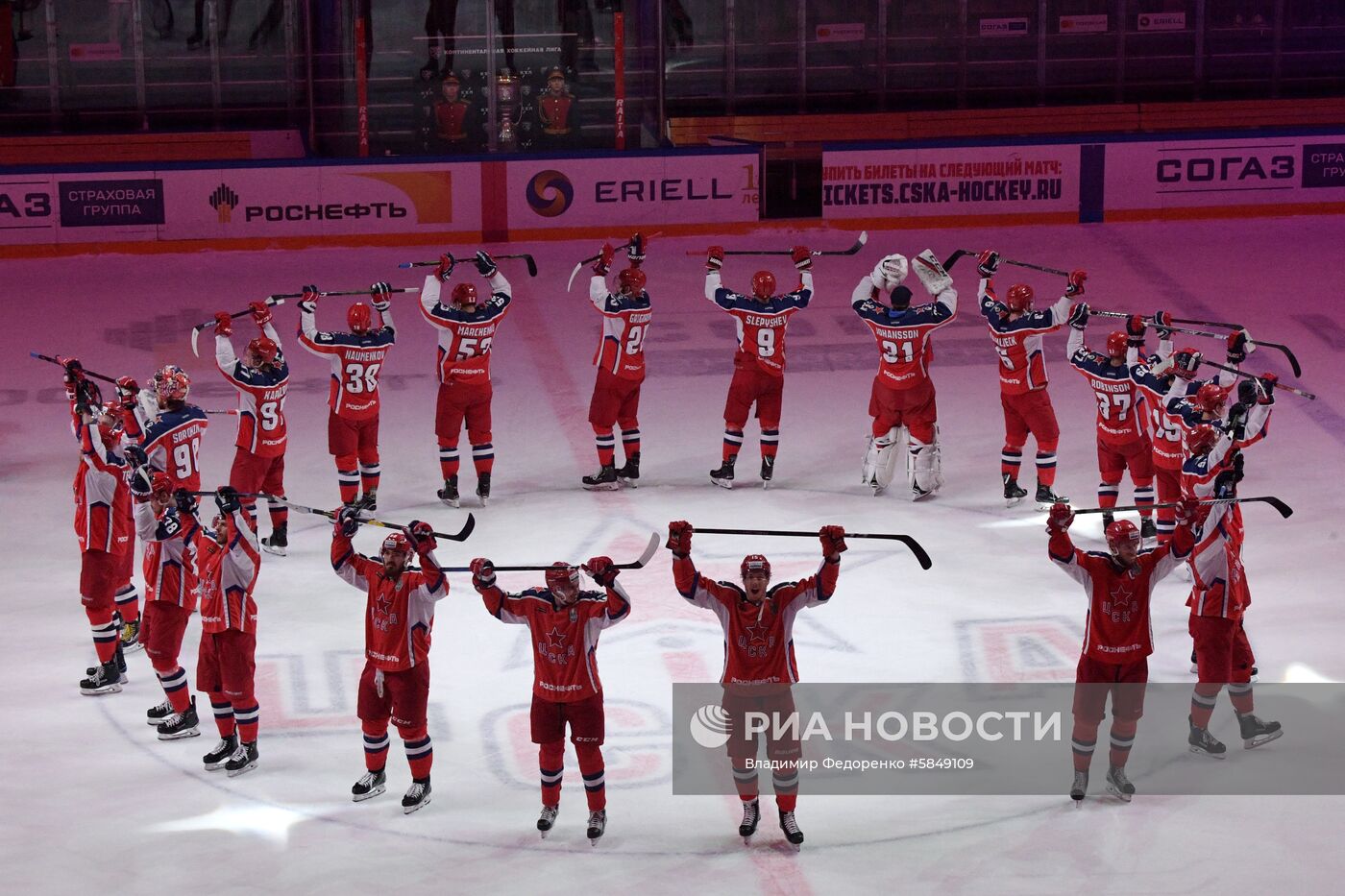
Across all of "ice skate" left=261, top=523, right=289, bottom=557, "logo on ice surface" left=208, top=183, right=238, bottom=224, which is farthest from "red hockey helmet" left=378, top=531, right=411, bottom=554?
"logo on ice surface" left=208, top=183, right=238, bottom=224

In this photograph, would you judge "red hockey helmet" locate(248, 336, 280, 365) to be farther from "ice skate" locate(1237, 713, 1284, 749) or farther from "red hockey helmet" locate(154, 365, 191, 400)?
"ice skate" locate(1237, 713, 1284, 749)

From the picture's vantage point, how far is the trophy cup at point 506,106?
2623 cm

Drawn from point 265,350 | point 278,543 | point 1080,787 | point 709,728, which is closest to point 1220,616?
point 1080,787

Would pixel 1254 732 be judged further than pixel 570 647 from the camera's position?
Yes

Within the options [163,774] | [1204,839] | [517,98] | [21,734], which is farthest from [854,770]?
[517,98]

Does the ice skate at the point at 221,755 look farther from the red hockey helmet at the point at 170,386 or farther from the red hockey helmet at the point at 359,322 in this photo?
the red hockey helmet at the point at 359,322

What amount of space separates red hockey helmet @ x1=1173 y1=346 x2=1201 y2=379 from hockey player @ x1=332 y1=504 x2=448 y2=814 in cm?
559

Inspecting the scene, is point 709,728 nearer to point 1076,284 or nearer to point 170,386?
point 170,386

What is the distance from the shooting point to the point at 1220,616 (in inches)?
393

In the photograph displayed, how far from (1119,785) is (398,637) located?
12.8ft

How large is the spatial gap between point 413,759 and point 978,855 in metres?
2.99

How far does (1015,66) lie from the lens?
2797 centimetres

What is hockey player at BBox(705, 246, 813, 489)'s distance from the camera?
14758mm

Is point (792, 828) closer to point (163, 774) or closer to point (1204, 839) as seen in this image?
point (1204, 839)
